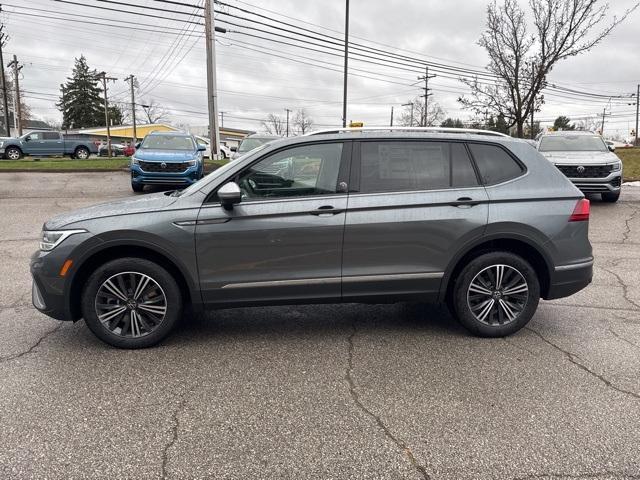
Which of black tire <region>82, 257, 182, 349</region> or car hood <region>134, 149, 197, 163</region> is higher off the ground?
car hood <region>134, 149, 197, 163</region>

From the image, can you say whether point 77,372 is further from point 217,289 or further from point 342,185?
point 342,185

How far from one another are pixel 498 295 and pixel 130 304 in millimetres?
3091

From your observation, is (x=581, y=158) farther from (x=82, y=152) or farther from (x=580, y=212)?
(x=82, y=152)

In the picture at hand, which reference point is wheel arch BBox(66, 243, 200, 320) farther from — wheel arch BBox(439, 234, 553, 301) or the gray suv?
wheel arch BBox(439, 234, 553, 301)

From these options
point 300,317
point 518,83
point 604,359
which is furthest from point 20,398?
point 518,83

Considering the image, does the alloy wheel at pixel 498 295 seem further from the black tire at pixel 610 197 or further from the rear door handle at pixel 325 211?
the black tire at pixel 610 197

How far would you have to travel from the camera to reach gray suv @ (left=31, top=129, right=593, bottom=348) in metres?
3.95

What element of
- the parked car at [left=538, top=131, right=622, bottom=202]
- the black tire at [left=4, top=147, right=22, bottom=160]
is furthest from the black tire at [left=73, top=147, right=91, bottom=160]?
the parked car at [left=538, top=131, right=622, bottom=202]

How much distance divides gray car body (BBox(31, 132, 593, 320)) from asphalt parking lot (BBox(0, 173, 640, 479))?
0.44 meters

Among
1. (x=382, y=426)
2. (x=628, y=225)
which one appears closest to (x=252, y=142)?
(x=628, y=225)

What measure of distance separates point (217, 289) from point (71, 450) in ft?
5.27

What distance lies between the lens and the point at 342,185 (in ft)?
13.6

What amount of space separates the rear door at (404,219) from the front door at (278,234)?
14 centimetres

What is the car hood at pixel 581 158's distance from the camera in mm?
12148
